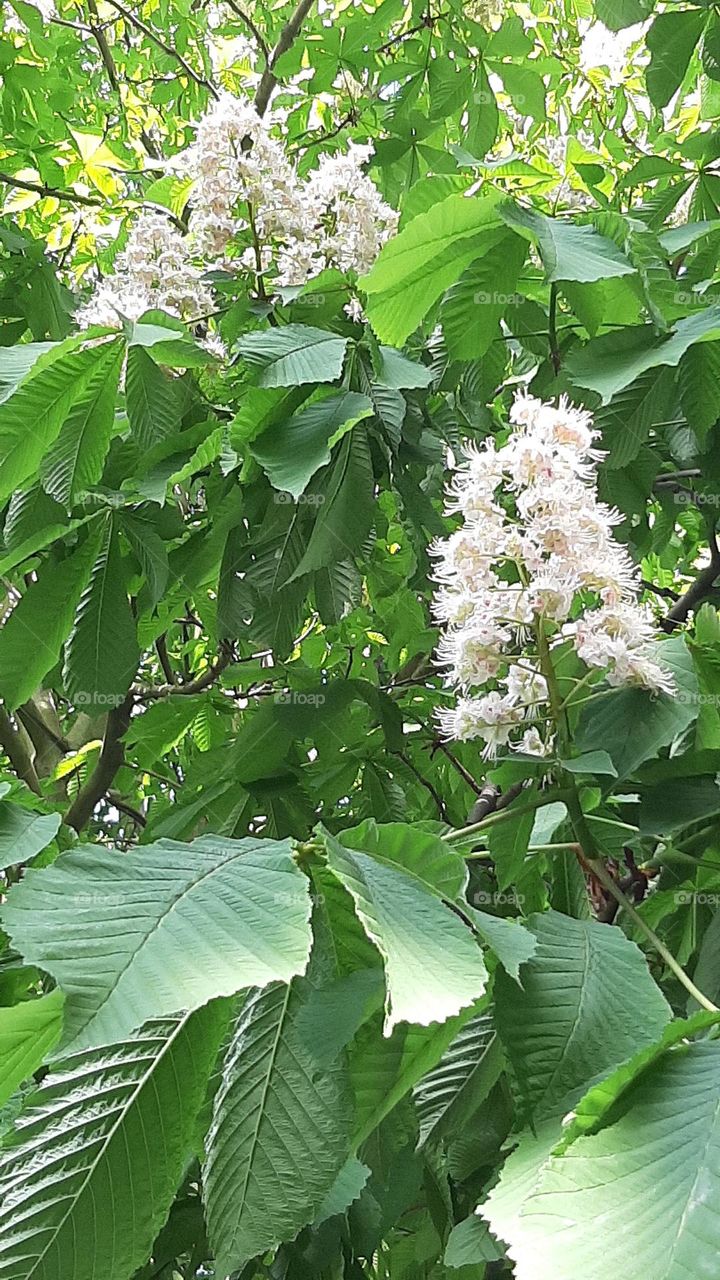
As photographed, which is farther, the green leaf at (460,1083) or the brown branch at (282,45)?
the brown branch at (282,45)

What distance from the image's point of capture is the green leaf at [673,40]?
1501 millimetres

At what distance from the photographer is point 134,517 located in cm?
120

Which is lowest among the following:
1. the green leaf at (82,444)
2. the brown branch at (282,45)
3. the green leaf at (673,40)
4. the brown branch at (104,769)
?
the brown branch at (104,769)

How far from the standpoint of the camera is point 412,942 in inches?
19.8

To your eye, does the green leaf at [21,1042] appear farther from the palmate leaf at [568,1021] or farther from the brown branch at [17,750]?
the brown branch at [17,750]

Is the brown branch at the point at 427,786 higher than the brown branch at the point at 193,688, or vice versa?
the brown branch at the point at 193,688

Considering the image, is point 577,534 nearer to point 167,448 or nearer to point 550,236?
point 550,236

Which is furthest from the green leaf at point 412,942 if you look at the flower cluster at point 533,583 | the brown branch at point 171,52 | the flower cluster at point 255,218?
the brown branch at point 171,52

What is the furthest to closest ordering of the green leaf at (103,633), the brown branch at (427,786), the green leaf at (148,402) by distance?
the brown branch at (427,786), the green leaf at (103,633), the green leaf at (148,402)

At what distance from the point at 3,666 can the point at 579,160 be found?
1130 millimetres

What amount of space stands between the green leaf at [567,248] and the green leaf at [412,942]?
0.53 metres

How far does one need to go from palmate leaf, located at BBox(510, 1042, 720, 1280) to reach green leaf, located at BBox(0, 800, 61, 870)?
1.66ft

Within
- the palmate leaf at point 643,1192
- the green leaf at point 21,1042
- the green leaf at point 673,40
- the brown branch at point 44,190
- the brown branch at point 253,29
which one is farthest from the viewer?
the brown branch at point 253,29

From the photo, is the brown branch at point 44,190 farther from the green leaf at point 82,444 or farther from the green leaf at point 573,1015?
the green leaf at point 573,1015
